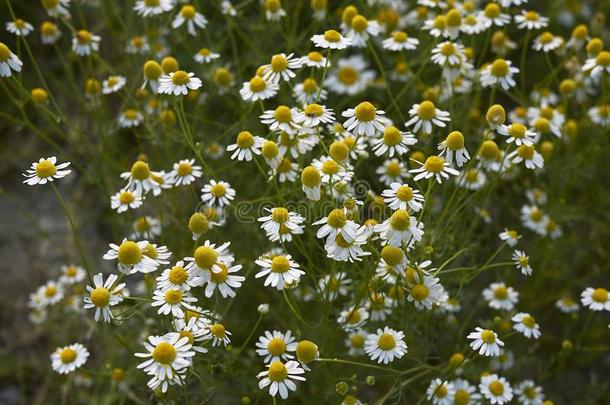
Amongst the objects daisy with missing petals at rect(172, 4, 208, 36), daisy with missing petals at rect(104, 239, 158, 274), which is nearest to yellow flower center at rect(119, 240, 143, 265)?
daisy with missing petals at rect(104, 239, 158, 274)

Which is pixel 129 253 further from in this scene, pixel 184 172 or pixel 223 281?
pixel 184 172

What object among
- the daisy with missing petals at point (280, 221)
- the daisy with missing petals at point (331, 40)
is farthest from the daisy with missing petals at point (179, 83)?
the daisy with missing petals at point (280, 221)

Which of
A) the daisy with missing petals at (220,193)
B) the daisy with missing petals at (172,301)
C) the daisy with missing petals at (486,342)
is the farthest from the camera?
the daisy with missing petals at (220,193)

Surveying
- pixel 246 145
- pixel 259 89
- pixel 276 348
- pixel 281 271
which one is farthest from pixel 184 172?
pixel 276 348

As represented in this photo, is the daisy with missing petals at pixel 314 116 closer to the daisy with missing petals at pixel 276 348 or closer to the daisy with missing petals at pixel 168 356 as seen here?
the daisy with missing petals at pixel 276 348

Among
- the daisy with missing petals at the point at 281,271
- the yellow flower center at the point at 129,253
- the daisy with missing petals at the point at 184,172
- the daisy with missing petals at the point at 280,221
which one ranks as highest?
the daisy with missing petals at the point at 280,221

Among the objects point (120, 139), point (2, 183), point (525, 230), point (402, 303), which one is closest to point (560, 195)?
point (525, 230)

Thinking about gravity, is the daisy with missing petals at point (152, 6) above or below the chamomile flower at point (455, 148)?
below
